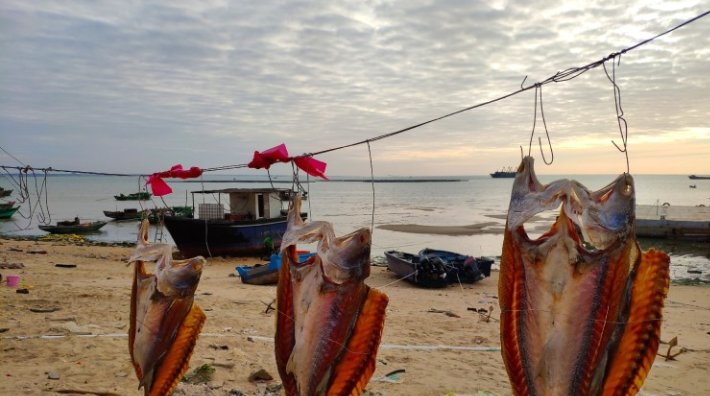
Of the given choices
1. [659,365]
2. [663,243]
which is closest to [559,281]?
[659,365]

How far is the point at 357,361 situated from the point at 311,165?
6.47 feet

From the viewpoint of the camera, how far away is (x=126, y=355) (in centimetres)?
745

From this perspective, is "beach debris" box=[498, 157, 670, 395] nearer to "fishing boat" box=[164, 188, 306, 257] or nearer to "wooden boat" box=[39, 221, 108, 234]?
"fishing boat" box=[164, 188, 306, 257]

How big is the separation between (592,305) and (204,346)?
6.80 m

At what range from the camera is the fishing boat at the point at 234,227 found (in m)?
25.9

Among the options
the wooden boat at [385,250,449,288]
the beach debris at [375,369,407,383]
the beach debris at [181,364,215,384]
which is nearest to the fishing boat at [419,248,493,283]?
the wooden boat at [385,250,449,288]

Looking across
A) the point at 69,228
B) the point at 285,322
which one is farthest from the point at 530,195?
the point at 69,228

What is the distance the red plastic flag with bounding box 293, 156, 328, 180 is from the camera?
15.3 feet

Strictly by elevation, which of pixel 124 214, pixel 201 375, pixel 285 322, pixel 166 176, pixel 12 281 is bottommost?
pixel 124 214

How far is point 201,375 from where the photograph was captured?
6766 millimetres

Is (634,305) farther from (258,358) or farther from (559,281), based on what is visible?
(258,358)

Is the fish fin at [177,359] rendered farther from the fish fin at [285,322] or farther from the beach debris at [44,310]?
the beach debris at [44,310]

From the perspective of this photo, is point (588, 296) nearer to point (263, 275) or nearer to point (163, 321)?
point (163, 321)

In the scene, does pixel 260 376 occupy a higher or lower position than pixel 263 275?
higher
